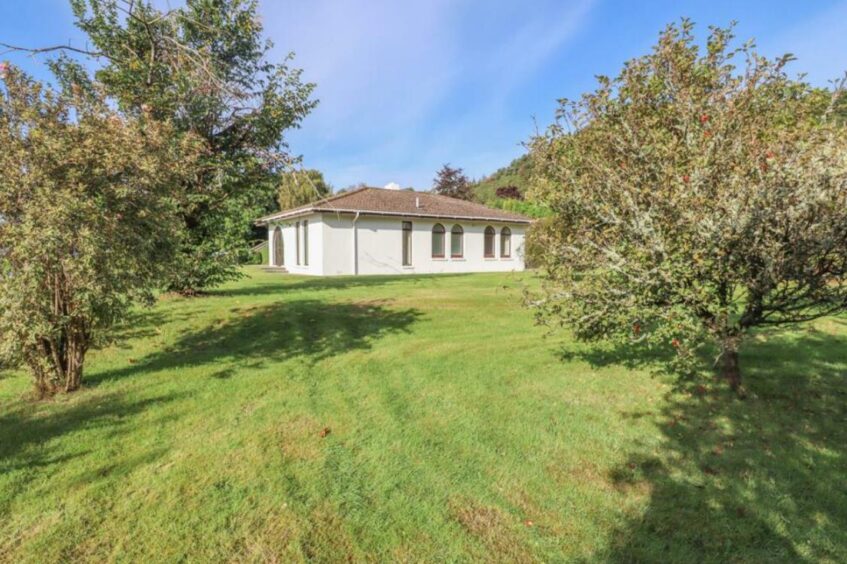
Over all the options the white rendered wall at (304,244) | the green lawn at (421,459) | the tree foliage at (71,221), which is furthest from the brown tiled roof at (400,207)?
the green lawn at (421,459)

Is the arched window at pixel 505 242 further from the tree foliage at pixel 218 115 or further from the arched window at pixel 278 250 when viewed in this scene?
the tree foliage at pixel 218 115

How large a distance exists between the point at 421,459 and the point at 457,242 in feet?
68.7

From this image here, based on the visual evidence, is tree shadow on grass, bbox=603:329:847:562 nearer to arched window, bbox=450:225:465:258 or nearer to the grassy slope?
arched window, bbox=450:225:465:258

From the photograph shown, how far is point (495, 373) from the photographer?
5934 mm

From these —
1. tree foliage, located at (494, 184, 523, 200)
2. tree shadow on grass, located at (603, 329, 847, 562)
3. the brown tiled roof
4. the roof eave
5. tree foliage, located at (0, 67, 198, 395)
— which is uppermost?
tree foliage, located at (494, 184, 523, 200)

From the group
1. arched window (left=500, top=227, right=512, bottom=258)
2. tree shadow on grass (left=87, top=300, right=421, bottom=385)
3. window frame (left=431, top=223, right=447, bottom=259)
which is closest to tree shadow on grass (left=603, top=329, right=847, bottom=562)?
tree shadow on grass (left=87, top=300, right=421, bottom=385)

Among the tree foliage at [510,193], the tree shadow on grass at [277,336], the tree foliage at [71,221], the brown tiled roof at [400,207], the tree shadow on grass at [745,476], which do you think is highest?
the tree foliage at [510,193]

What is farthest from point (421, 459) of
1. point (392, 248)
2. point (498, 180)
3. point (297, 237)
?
point (498, 180)

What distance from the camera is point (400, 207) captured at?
22672 mm

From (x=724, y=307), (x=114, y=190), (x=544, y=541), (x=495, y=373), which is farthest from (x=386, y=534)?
(x=114, y=190)

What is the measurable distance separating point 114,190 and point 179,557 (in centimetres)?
367

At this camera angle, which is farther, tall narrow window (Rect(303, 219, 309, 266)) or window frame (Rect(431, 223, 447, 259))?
window frame (Rect(431, 223, 447, 259))

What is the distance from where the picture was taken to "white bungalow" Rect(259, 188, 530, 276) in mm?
20359

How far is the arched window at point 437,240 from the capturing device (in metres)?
23.3
